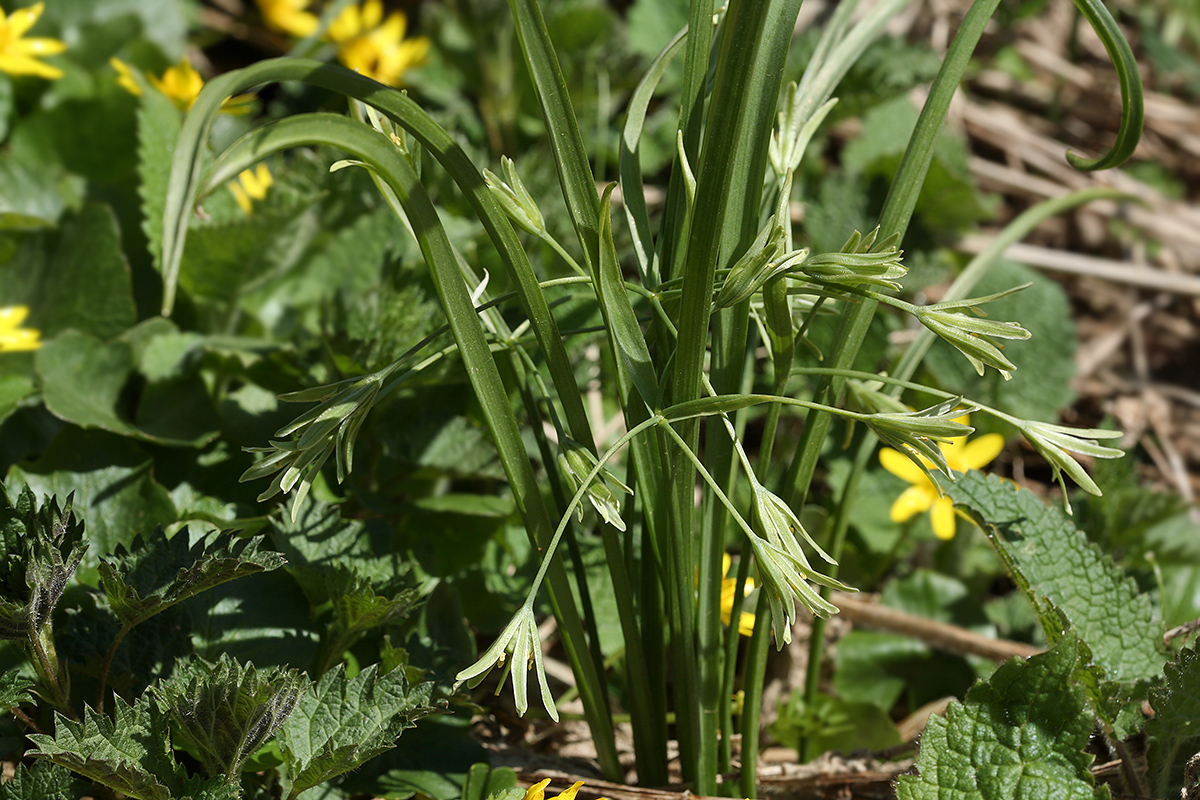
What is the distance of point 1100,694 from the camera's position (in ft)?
3.39

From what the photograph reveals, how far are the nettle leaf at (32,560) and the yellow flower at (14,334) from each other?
497mm

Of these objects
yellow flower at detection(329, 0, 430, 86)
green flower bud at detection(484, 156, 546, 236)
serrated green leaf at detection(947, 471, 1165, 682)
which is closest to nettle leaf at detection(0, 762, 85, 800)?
green flower bud at detection(484, 156, 546, 236)

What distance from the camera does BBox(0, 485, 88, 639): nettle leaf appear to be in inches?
34.6

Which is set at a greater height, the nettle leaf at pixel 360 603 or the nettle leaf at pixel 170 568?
the nettle leaf at pixel 170 568

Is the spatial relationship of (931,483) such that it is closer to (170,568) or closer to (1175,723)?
(1175,723)

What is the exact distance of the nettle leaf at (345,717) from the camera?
0.92 metres

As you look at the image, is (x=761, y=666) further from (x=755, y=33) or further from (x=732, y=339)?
(x=755, y=33)

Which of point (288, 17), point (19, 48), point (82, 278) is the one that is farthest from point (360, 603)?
point (288, 17)

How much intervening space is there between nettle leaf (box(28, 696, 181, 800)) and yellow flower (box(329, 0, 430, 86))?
187 cm

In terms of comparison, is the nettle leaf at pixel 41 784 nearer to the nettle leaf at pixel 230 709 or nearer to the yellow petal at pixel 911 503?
the nettle leaf at pixel 230 709

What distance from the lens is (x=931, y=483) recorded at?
1.47 metres

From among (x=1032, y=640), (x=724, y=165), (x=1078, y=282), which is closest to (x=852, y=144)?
(x=1078, y=282)

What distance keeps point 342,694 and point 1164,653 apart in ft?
3.22

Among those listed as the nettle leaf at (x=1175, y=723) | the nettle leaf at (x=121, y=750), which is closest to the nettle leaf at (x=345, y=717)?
the nettle leaf at (x=121, y=750)
